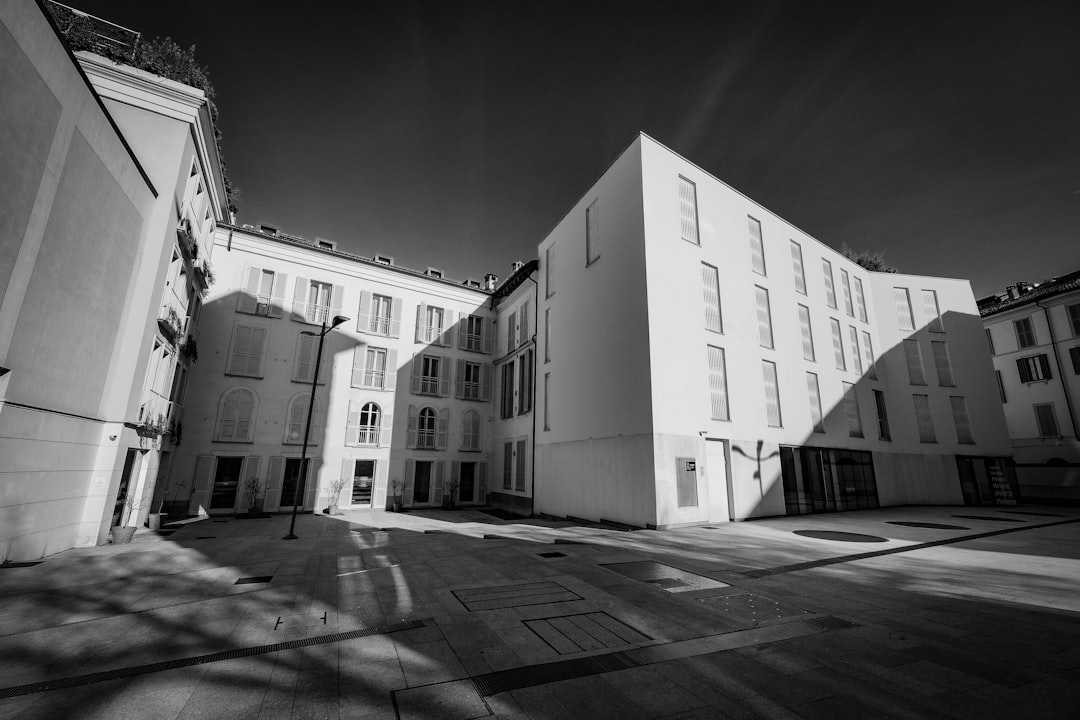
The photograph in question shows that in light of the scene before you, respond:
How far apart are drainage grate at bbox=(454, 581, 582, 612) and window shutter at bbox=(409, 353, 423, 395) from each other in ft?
63.6

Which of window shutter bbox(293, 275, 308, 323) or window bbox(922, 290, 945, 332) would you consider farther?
window bbox(922, 290, 945, 332)

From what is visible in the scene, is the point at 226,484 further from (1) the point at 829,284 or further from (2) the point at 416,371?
(1) the point at 829,284

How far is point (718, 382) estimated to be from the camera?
16281 mm

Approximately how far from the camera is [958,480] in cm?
2267

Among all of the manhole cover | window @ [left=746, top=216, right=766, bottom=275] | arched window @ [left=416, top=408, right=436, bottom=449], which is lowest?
the manhole cover

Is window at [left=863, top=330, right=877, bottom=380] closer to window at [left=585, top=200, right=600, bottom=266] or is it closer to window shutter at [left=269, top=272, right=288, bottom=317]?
window at [left=585, top=200, right=600, bottom=266]

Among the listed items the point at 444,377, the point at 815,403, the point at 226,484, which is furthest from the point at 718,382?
the point at 226,484

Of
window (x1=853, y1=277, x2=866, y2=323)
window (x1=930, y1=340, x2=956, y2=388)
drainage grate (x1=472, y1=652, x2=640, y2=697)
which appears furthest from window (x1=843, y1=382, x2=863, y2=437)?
drainage grate (x1=472, y1=652, x2=640, y2=697)

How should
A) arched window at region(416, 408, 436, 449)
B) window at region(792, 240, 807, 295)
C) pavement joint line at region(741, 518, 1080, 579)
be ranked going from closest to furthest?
pavement joint line at region(741, 518, 1080, 579)
window at region(792, 240, 807, 295)
arched window at region(416, 408, 436, 449)

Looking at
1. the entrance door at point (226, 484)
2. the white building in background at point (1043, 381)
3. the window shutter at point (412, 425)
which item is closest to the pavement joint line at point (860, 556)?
the white building in background at point (1043, 381)

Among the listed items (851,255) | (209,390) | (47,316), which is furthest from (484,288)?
(851,255)

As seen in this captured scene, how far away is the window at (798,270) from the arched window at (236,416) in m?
27.1

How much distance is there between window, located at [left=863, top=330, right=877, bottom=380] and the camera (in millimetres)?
22812

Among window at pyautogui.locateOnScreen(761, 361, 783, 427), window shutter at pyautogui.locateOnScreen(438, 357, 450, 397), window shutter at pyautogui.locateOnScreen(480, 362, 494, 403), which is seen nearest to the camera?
window at pyautogui.locateOnScreen(761, 361, 783, 427)
